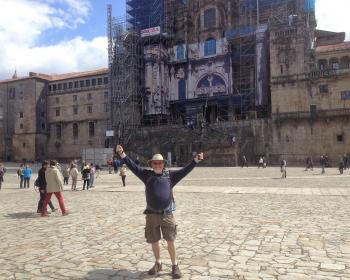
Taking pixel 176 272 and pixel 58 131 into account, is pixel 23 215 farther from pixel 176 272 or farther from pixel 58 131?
pixel 58 131

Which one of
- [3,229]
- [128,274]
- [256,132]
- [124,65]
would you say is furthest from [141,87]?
[128,274]

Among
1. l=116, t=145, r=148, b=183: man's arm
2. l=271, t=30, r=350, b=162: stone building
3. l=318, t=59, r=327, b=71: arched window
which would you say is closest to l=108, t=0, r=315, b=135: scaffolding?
l=271, t=30, r=350, b=162: stone building

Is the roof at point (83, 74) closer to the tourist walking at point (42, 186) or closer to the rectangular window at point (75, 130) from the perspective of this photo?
the rectangular window at point (75, 130)

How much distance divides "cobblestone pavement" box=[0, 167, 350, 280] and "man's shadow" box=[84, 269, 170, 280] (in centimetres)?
1


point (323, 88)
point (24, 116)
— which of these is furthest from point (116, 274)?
point (24, 116)

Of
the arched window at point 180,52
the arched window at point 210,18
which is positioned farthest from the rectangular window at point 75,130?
the arched window at point 210,18

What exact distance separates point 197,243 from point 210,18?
56.9m

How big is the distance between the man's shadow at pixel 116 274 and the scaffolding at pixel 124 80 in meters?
51.5

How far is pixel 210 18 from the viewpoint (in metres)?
60.7

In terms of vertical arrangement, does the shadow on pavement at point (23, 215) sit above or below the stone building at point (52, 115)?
below

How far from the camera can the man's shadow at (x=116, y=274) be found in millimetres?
5609

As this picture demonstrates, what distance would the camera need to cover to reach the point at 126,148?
54969 millimetres

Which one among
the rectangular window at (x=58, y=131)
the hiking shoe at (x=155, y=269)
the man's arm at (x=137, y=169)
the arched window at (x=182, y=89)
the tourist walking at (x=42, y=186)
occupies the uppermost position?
the arched window at (x=182, y=89)

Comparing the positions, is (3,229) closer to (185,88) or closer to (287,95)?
(287,95)
